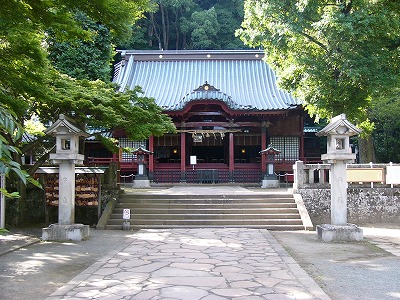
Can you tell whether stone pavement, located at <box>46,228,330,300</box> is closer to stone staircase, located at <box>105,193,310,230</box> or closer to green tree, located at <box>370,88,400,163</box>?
stone staircase, located at <box>105,193,310,230</box>

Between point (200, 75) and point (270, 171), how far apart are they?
34.8ft

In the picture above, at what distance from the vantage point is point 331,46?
14.9 metres

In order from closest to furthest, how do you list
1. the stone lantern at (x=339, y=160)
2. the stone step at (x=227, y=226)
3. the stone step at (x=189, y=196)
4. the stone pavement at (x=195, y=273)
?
the stone pavement at (x=195, y=273)
the stone lantern at (x=339, y=160)
the stone step at (x=227, y=226)
the stone step at (x=189, y=196)

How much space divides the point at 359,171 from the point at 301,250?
638 centimetres

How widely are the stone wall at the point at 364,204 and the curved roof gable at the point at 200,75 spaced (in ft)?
34.4

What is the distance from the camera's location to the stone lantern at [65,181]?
33.1 ft

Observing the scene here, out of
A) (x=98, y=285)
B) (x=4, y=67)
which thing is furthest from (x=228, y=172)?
(x=98, y=285)

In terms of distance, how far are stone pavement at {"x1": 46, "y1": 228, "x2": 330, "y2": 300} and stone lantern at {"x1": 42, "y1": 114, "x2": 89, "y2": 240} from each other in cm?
167

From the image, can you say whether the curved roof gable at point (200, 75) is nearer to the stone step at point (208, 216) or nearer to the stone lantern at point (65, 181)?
the stone step at point (208, 216)

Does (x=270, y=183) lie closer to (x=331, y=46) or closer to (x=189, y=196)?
(x=189, y=196)

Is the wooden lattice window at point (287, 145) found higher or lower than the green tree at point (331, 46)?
lower

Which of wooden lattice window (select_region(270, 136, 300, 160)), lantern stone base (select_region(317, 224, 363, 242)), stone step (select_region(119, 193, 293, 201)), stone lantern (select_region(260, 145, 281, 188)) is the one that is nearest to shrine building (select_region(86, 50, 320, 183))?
wooden lattice window (select_region(270, 136, 300, 160))

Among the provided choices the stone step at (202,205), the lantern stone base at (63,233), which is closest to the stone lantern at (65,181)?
the lantern stone base at (63,233)

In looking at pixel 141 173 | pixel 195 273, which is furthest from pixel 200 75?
pixel 195 273
